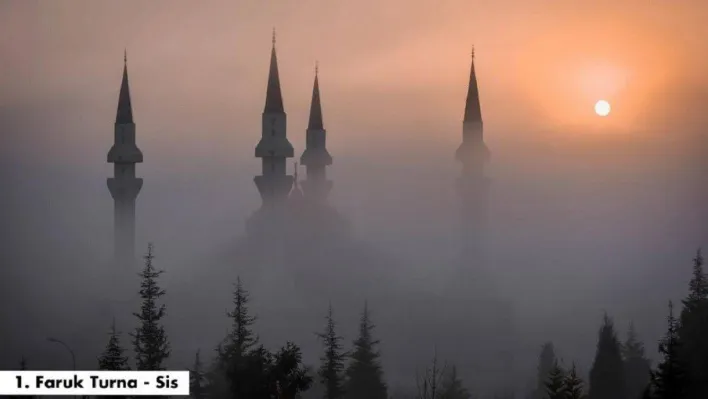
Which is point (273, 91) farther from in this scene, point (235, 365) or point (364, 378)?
point (235, 365)

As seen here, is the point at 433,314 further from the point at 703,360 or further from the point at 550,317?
the point at 703,360

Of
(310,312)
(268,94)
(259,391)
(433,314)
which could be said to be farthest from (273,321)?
(259,391)

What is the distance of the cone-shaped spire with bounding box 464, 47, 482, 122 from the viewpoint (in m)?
103

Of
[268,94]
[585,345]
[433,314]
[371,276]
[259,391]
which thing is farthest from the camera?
[268,94]

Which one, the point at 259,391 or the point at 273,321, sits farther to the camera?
the point at 273,321

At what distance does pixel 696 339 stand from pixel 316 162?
197 ft

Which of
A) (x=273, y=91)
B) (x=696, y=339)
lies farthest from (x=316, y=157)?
(x=696, y=339)

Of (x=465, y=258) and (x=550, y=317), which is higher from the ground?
(x=465, y=258)

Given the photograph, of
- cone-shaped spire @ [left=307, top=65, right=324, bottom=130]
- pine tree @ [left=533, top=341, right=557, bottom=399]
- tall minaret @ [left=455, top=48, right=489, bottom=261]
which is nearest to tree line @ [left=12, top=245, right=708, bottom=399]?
pine tree @ [left=533, top=341, right=557, bottom=399]

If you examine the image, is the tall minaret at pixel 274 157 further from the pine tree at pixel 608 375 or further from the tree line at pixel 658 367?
the pine tree at pixel 608 375

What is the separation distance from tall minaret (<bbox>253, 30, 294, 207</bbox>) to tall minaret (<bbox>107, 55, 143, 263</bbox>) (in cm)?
933

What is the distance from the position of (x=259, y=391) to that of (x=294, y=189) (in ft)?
206

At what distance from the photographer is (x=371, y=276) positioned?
94.1m

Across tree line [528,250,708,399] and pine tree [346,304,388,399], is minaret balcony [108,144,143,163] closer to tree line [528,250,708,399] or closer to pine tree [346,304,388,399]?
tree line [528,250,708,399]
